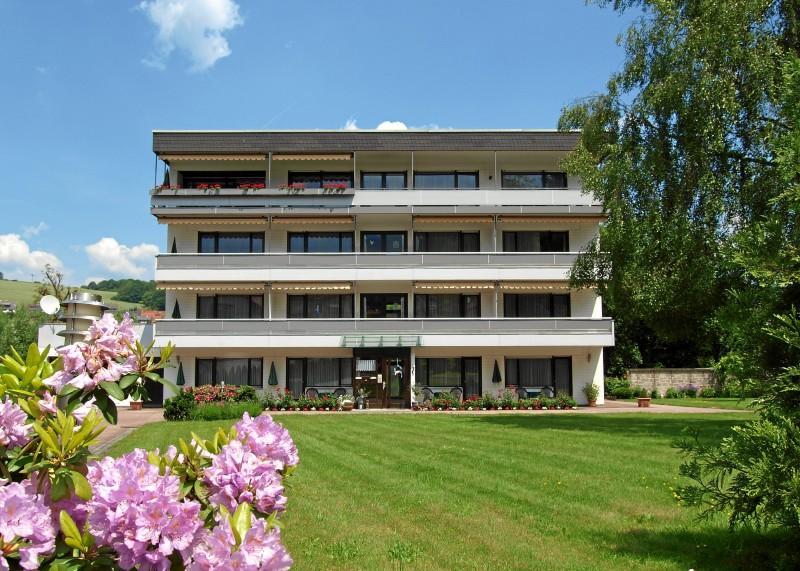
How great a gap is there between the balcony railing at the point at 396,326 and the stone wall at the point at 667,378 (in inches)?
402

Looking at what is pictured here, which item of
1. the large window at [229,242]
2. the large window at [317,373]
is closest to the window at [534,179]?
the large window at [317,373]

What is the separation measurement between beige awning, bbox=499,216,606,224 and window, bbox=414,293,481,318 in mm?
4228

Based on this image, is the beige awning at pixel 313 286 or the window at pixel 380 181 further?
the window at pixel 380 181

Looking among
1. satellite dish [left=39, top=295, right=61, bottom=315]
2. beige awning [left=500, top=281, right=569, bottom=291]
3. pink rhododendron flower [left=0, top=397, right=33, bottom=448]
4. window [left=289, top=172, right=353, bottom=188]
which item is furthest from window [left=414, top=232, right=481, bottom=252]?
pink rhododendron flower [left=0, top=397, right=33, bottom=448]

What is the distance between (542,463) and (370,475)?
336 cm

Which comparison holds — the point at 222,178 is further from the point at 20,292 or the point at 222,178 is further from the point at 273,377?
the point at 20,292

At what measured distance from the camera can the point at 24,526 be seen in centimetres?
233

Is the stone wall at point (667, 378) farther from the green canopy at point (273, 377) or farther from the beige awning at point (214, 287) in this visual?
the beige awning at point (214, 287)

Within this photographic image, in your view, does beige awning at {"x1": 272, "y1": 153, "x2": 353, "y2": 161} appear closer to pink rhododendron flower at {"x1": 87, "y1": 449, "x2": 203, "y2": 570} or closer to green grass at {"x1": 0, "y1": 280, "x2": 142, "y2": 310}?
pink rhododendron flower at {"x1": 87, "y1": 449, "x2": 203, "y2": 570}

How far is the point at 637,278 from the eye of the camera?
66.9 feet

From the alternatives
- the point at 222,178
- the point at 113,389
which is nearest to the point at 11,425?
the point at 113,389

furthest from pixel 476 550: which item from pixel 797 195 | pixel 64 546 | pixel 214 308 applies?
pixel 214 308

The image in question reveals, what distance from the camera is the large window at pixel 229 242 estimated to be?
3684 cm

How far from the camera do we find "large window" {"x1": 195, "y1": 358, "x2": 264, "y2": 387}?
35688mm
